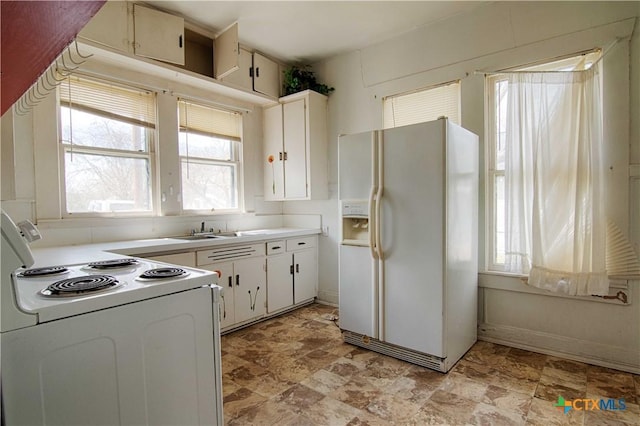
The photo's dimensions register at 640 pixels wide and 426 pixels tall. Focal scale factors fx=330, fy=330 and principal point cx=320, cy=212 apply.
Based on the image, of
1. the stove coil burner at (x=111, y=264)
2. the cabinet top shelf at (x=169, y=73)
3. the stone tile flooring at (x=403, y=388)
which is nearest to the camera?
the stove coil burner at (x=111, y=264)

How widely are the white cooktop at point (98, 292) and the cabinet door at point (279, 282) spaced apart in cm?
190

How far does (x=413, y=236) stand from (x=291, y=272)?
5.53 ft

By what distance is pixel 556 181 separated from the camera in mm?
2502

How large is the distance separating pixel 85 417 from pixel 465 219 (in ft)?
8.34

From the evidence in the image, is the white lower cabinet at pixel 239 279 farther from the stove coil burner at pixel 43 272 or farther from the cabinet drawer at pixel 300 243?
the stove coil burner at pixel 43 272

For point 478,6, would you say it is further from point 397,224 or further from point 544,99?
point 397,224

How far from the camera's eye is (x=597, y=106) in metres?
2.36

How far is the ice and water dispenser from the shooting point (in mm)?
2808

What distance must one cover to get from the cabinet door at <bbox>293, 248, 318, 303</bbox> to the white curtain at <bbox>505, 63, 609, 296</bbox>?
82.1 inches

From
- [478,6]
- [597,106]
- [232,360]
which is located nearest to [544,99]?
[597,106]

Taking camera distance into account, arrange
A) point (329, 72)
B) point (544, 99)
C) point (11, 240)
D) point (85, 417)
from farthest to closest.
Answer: point (329, 72)
point (544, 99)
point (85, 417)
point (11, 240)

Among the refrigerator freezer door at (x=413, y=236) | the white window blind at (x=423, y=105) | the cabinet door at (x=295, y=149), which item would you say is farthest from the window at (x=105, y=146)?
the white window blind at (x=423, y=105)

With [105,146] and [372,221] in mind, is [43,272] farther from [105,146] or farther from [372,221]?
[372,221]

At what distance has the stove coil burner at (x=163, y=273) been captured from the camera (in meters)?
1.36
